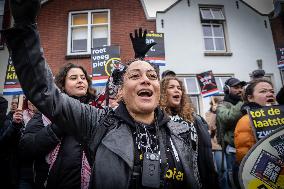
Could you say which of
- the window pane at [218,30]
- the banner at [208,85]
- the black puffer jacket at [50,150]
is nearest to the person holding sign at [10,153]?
the black puffer jacket at [50,150]

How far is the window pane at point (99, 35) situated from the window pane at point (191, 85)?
3440 millimetres

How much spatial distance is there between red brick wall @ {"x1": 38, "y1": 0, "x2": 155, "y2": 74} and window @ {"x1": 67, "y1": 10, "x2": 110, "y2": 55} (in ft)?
0.63

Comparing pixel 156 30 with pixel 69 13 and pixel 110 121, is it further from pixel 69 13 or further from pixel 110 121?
pixel 110 121

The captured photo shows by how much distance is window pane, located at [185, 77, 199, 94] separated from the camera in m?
10.1

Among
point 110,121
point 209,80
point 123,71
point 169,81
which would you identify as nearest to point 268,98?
point 169,81

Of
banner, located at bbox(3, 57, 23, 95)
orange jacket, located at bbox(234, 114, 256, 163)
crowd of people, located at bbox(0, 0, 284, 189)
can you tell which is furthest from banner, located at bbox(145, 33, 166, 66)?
orange jacket, located at bbox(234, 114, 256, 163)

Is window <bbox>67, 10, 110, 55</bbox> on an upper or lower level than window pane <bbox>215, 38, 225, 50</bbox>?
upper

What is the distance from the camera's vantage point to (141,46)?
97.8 inches

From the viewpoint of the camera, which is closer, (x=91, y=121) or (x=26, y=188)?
(x=91, y=121)

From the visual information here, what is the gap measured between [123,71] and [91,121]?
21.7 inches

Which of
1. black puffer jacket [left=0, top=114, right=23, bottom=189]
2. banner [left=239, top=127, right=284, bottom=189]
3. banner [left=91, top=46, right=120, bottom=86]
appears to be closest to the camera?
banner [left=239, top=127, right=284, bottom=189]

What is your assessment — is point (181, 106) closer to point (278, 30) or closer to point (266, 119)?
point (266, 119)

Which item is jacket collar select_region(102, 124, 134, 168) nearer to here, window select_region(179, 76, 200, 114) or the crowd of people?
the crowd of people

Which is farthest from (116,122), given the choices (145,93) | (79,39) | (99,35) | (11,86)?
(79,39)
